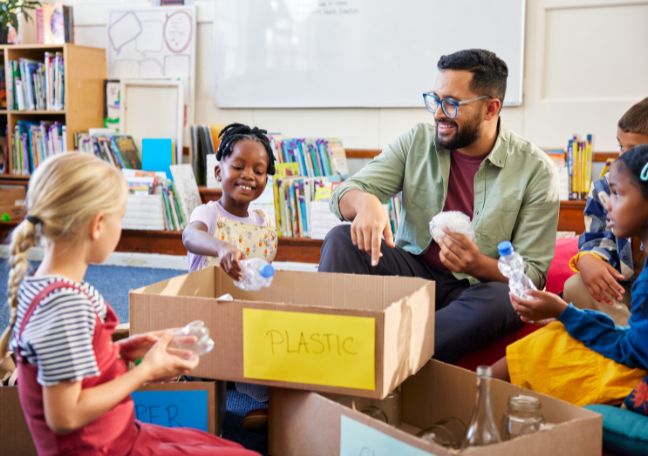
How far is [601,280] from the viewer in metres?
1.94

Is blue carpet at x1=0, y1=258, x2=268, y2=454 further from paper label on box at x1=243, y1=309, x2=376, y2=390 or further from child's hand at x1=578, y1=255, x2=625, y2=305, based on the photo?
child's hand at x1=578, y1=255, x2=625, y2=305

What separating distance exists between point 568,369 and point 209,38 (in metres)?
3.52

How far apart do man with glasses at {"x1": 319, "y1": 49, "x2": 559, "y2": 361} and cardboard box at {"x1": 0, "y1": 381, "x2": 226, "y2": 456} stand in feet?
1.95

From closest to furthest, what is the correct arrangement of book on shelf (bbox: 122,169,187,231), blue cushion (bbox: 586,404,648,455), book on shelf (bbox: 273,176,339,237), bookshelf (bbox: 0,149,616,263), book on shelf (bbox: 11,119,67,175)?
blue cushion (bbox: 586,404,648,455), bookshelf (bbox: 0,149,616,263), book on shelf (bbox: 273,176,339,237), book on shelf (bbox: 122,169,187,231), book on shelf (bbox: 11,119,67,175)

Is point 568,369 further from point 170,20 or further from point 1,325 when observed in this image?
point 170,20

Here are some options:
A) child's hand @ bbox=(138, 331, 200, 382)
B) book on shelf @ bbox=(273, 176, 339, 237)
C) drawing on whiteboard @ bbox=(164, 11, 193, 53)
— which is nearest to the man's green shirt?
child's hand @ bbox=(138, 331, 200, 382)

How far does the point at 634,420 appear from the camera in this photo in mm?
1479

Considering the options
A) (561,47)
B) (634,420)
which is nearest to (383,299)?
(634,420)

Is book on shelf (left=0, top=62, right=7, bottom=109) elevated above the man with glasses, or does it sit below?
above

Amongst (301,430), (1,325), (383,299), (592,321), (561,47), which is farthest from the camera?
(561,47)

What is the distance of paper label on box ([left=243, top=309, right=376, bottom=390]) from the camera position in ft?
4.71

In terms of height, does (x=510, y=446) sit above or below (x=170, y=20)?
below

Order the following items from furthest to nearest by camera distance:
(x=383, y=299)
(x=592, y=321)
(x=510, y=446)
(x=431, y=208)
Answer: (x=431, y=208) < (x=383, y=299) < (x=592, y=321) < (x=510, y=446)

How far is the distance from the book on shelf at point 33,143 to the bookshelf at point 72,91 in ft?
0.13
